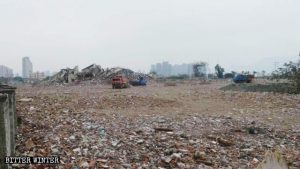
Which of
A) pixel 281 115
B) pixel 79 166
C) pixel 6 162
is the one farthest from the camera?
pixel 281 115

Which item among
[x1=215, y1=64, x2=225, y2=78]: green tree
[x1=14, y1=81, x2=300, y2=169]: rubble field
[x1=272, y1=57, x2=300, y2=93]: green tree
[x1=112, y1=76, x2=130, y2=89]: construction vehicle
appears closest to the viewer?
[x1=14, y1=81, x2=300, y2=169]: rubble field

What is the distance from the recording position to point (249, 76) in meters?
32.8

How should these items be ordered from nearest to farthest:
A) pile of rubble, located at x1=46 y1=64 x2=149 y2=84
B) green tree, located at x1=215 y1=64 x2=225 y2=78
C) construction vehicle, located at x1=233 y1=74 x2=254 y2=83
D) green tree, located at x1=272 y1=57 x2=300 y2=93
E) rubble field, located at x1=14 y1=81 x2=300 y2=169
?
rubble field, located at x1=14 y1=81 x2=300 y2=169
green tree, located at x1=272 y1=57 x2=300 y2=93
construction vehicle, located at x1=233 y1=74 x2=254 y2=83
pile of rubble, located at x1=46 y1=64 x2=149 y2=84
green tree, located at x1=215 y1=64 x2=225 y2=78

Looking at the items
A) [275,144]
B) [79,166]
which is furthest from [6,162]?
[275,144]

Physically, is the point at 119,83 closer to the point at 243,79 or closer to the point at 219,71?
the point at 243,79

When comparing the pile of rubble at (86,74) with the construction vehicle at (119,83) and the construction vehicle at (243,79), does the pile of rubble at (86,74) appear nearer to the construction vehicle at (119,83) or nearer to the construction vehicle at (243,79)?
the construction vehicle at (119,83)

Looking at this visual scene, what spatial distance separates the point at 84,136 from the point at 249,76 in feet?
89.6

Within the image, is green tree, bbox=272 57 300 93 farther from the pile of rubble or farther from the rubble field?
the pile of rubble

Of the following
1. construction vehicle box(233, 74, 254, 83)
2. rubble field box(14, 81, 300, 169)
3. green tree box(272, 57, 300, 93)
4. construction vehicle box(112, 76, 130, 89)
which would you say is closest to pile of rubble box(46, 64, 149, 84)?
construction vehicle box(112, 76, 130, 89)

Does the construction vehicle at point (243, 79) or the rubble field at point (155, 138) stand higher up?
the construction vehicle at point (243, 79)

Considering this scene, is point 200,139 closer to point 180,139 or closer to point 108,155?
point 180,139

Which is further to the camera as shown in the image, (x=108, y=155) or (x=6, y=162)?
(x=108, y=155)

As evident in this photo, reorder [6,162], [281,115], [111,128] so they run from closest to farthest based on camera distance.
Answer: [6,162] → [111,128] → [281,115]

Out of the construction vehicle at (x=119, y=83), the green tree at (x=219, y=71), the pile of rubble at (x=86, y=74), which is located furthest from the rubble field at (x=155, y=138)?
the green tree at (x=219, y=71)
